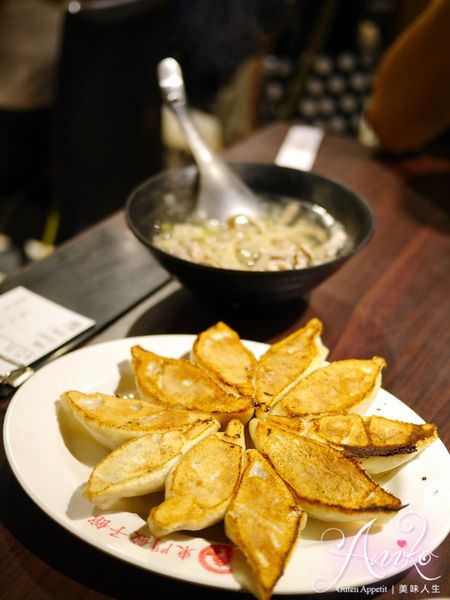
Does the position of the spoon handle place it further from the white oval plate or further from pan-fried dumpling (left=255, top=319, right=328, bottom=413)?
the white oval plate

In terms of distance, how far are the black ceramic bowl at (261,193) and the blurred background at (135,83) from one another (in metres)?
1.40

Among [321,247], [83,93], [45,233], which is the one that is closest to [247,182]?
[321,247]

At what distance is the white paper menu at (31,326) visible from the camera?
1174mm

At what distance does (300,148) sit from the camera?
87.4 inches

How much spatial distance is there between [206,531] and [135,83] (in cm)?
255

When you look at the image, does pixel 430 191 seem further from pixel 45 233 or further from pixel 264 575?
pixel 45 233

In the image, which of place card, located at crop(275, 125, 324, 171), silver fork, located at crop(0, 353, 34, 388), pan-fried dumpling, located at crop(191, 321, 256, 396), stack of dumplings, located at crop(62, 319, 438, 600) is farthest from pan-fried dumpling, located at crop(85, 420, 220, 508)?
place card, located at crop(275, 125, 324, 171)

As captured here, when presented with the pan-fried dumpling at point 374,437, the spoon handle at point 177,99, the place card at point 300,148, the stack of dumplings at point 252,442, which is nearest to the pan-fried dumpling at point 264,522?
the stack of dumplings at point 252,442

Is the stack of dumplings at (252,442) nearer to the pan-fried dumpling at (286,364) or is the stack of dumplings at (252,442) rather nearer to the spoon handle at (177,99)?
the pan-fried dumpling at (286,364)

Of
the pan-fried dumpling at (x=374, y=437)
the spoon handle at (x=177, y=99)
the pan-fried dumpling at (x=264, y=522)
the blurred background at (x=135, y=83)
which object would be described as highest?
the spoon handle at (x=177, y=99)

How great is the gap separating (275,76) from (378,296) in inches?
129

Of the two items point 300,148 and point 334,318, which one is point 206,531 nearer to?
point 334,318

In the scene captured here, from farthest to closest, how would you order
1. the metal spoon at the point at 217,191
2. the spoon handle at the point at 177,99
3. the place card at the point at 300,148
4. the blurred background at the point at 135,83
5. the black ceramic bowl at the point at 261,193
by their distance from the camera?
the blurred background at the point at 135,83, the place card at the point at 300,148, the spoon handle at the point at 177,99, the metal spoon at the point at 217,191, the black ceramic bowl at the point at 261,193

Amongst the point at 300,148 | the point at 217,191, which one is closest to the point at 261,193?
the point at 217,191
